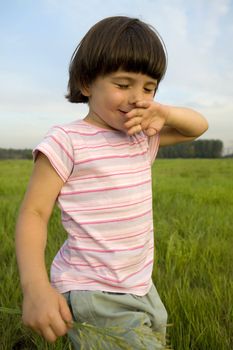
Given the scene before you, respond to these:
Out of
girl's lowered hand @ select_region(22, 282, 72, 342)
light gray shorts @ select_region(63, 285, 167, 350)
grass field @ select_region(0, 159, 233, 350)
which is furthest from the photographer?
grass field @ select_region(0, 159, 233, 350)

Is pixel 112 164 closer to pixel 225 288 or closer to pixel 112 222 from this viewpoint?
pixel 112 222

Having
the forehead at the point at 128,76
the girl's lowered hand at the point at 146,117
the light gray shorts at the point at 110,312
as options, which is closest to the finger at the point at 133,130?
the girl's lowered hand at the point at 146,117

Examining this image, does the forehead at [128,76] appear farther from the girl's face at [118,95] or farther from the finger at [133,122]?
the finger at [133,122]

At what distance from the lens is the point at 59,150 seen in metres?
1.19

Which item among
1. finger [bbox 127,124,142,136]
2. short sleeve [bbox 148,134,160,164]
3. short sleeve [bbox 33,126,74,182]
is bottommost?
short sleeve [bbox 148,134,160,164]

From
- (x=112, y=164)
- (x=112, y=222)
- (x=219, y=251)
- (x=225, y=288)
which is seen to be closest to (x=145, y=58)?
(x=112, y=164)

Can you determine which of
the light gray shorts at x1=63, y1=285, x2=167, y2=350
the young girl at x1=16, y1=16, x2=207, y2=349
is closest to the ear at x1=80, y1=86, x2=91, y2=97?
the young girl at x1=16, y1=16, x2=207, y2=349

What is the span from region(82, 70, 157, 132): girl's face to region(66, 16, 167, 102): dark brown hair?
2cm

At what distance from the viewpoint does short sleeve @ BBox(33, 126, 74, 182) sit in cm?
117

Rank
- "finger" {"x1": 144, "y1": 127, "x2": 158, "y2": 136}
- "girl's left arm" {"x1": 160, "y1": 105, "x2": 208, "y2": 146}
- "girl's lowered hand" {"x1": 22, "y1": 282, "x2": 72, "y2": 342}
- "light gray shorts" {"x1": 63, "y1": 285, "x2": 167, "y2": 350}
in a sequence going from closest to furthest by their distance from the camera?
"girl's lowered hand" {"x1": 22, "y1": 282, "x2": 72, "y2": 342} → "light gray shorts" {"x1": 63, "y1": 285, "x2": 167, "y2": 350} → "finger" {"x1": 144, "y1": 127, "x2": 158, "y2": 136} → "girl's left arm" {"x1": 160, "y1": 105, "x2": 208, "y2": 146}

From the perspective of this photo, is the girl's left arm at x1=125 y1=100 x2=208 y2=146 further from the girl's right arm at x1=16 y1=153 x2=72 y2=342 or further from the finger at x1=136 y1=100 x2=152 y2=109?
the girl's right arm at x1=16 y1=153 x2=72 y2=342

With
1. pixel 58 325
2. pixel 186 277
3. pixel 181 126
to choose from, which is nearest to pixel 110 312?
pixel 58 325

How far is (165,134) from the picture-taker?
158 centimetres

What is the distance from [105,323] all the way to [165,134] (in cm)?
72
